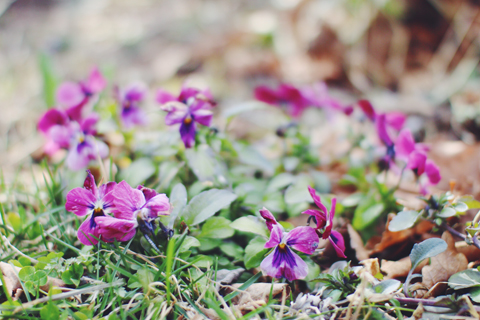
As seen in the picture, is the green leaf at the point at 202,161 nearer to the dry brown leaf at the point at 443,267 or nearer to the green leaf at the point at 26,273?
the green leaf at the point at 26,273

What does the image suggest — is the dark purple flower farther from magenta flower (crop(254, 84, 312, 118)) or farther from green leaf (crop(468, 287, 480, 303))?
green leaf (crop(468, 287, 480, 303))

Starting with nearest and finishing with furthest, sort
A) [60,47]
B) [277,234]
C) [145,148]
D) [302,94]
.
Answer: [277,234] → [145,148] → [302,94] → [60,47]

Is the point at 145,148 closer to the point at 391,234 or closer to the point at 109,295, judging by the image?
the point at 109,295

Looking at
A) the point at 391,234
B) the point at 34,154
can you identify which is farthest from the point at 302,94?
the point at 34,154

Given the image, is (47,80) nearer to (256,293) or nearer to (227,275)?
(227,275)

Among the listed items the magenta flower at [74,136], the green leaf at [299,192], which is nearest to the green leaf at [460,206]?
the green leaf at [299,192]
